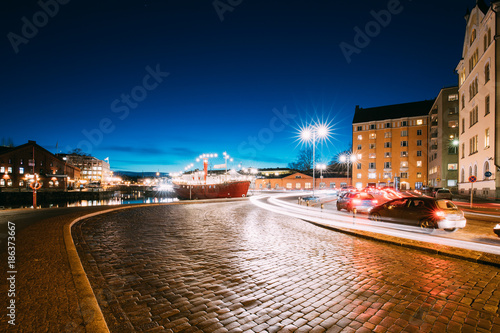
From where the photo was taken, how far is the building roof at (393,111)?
68.9 metres

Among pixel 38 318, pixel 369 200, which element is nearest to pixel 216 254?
pixel 38 318

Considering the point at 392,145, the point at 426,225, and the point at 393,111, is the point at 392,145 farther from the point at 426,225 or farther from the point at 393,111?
the point at 426,225

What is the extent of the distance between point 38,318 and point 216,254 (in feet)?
13.5

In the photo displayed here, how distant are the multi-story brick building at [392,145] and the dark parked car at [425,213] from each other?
54065 mm

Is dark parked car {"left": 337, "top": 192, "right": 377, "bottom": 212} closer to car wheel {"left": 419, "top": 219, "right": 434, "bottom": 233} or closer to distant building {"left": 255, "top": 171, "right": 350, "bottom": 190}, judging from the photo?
car wheel {"left": 419, "top": 219, "right": 434, "bottom": 233}

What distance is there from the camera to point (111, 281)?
504 centimetres

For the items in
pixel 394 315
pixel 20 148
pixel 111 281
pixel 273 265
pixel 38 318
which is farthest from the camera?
pixel 20 148

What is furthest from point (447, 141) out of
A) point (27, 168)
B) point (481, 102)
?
point (27, 168)

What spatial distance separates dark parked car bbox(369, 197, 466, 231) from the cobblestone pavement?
12.7 feet

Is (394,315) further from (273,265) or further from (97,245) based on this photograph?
(97,245)

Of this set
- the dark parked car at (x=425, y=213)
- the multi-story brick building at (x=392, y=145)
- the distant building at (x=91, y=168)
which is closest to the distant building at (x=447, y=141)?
the multi-story brick building at (x=392, y=145)

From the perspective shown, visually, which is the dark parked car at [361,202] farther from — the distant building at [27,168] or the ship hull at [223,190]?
the distant building at [27,168]

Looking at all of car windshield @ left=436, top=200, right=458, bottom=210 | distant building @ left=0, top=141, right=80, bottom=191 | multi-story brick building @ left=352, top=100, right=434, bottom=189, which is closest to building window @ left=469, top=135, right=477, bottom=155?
car windshield @ left=436, top=200, right=458, bottom=210

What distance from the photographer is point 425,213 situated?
10.9 metres
